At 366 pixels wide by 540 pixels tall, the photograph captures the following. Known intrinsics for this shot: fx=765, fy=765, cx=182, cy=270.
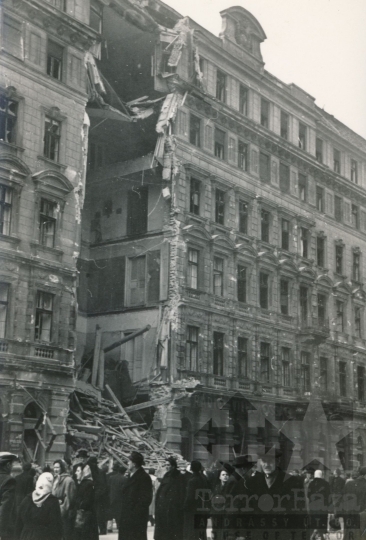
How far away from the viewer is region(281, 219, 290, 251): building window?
33.2 m

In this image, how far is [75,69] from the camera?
23.9 metres

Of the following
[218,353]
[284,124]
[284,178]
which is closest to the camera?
[218,353]

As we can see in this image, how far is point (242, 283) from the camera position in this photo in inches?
1197

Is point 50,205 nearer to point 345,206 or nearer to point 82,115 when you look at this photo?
point 82,115

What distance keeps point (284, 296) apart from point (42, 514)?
2495 centimetres

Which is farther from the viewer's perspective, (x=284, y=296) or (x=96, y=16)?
(x=284, y=296)

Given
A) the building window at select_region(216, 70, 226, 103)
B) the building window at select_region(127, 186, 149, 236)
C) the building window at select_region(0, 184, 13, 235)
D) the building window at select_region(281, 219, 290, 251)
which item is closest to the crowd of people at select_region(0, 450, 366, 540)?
the building window at select_region(0, 184, 13, 235)

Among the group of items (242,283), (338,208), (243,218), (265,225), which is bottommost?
(242,283)

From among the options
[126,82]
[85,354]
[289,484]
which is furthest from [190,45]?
[289,484]

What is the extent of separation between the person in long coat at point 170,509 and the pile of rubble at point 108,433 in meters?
9.58

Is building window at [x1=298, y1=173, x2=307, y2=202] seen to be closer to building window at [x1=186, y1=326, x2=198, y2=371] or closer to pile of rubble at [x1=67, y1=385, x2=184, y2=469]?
building window at [x1=186, y1=326, x2=198, y2=371]

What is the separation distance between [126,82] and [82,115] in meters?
4.66

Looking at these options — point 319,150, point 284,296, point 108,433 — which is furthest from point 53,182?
point 319,150

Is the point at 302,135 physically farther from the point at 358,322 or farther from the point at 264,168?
the point at 358,322
